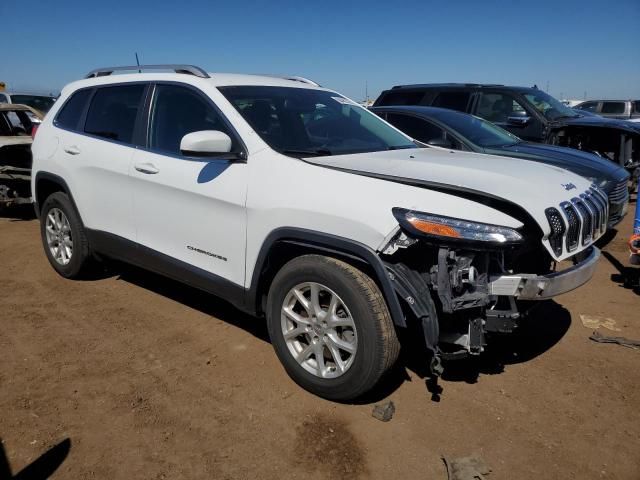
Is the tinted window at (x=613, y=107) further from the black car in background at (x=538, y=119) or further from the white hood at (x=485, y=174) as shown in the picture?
the white hood at (x=485, y=174)

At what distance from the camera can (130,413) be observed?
2.94 meters

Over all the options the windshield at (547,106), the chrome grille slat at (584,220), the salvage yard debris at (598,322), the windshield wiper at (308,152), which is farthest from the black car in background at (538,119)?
the windshield wiper at (308,152)

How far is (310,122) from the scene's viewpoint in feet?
12.4

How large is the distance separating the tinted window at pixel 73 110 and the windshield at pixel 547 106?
22.3 feet

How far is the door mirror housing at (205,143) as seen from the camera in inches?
120

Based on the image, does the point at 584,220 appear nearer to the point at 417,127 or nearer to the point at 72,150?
the point at 417,127

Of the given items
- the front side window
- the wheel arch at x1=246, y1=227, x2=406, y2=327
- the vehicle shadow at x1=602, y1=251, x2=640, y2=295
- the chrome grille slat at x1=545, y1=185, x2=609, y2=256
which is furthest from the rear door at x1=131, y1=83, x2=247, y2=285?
the vehicle shadow at x1=602, y1=251, x2=640, y2=295

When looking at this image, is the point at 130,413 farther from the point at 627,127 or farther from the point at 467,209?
the point at 627,127

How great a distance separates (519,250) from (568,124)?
241 inches

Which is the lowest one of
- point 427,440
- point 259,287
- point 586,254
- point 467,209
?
point 427,440

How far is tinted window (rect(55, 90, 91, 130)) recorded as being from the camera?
15.2 ft

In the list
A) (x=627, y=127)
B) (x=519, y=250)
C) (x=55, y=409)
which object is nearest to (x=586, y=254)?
(x=519, y=250)

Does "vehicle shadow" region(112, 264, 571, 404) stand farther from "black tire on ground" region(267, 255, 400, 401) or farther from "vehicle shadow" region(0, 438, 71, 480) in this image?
"vehicle shadow" region(0, 438, 71, 480)

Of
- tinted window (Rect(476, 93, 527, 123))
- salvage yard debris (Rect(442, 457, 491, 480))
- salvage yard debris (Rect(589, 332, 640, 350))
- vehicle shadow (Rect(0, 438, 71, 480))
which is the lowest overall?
vehicle shadow (Rect(0, 438, 71, 480))
